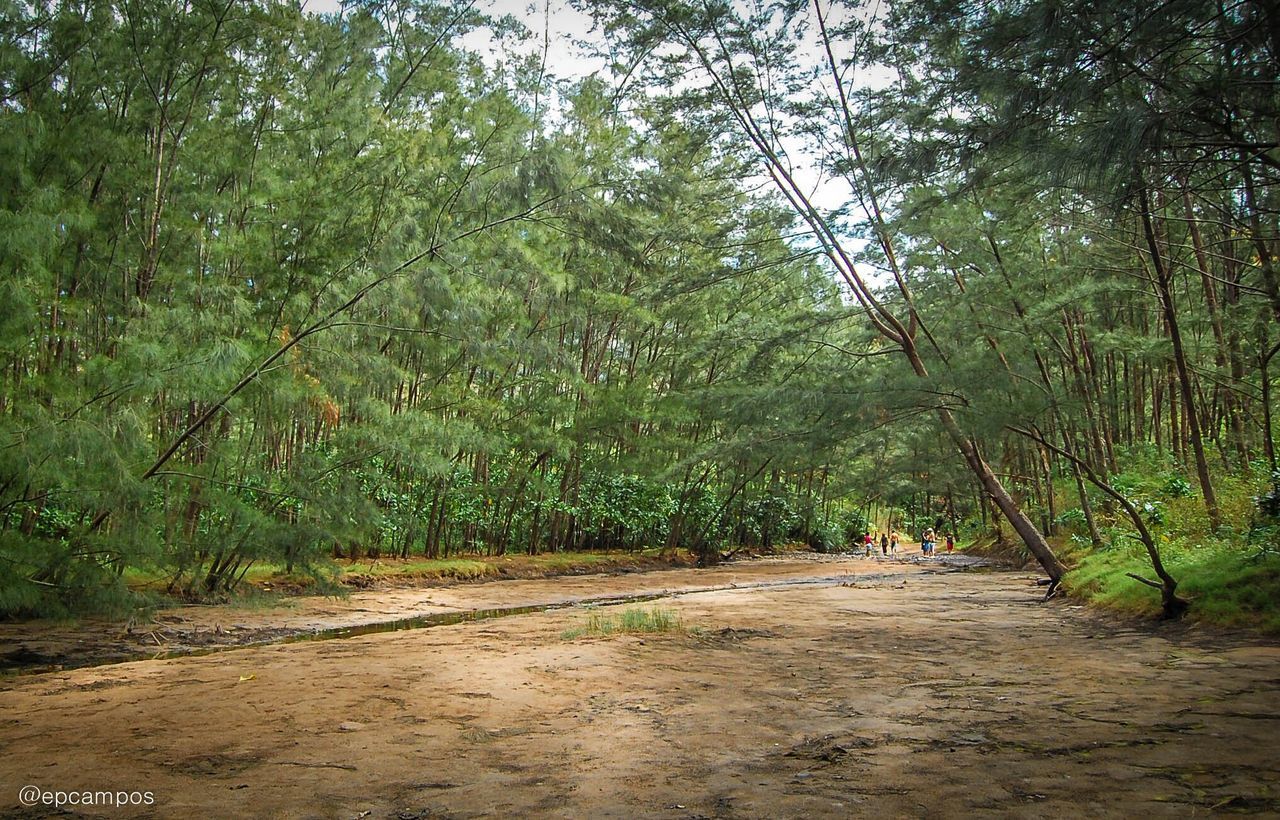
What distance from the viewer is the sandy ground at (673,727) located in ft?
8.57

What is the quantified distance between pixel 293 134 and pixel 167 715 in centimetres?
738

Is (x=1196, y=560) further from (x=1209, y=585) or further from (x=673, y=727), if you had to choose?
(x=673, y=727)

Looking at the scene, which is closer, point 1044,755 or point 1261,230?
point 1044,755

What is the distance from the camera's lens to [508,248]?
10688 mm

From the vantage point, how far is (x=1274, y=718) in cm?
325

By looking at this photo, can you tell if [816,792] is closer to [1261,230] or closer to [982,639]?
[982,639]

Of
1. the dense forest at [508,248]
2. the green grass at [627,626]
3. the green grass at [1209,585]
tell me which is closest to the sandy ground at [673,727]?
the green grass at [627,626]

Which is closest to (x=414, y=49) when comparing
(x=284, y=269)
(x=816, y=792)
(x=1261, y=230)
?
(x=284, y=269)

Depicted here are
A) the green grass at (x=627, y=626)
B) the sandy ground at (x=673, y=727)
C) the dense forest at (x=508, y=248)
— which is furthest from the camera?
the green grass at (x=627, y=626)

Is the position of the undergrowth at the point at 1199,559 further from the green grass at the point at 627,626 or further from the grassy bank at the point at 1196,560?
the green grass at the point at 627,626

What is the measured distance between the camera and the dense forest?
5016 millimetres

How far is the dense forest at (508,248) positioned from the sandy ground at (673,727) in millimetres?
2158
